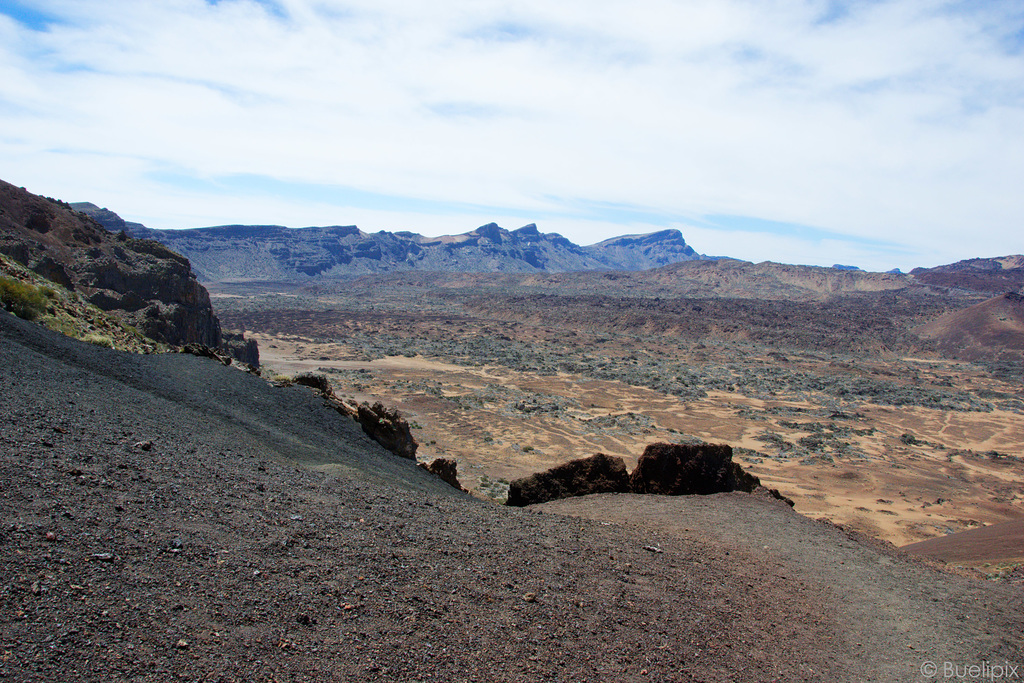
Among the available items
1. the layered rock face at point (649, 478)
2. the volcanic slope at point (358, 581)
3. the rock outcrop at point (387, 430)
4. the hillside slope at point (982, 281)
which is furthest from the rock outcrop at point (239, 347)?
the hillside slope at point (982, 281)

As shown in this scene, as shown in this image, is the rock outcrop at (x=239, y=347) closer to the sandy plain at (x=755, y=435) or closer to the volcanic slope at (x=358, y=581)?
the sandy plain at (x=755, y=435)

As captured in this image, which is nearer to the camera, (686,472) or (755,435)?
(686,472)

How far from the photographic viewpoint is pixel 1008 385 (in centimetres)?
4806

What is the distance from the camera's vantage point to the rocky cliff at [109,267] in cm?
2375

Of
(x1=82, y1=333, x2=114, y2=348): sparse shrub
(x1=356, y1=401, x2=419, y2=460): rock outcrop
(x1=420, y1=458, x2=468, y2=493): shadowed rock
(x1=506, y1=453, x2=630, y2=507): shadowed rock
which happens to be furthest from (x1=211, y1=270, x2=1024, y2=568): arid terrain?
(x1=82, y1=333, x2=114, y2=348): sparse shrub

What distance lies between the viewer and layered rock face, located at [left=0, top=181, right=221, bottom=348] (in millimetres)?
23750

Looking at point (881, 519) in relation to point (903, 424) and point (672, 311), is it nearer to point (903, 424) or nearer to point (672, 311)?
point (903, 424)

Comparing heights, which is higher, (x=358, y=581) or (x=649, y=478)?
(x=358, y=581)

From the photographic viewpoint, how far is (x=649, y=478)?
37.2 feet

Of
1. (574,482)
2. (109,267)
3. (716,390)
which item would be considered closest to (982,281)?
(716,390)

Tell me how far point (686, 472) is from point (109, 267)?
92.5 ft

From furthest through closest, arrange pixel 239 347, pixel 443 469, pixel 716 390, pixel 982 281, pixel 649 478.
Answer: pixel 982 281 < pixel 716 390 < pixel 239 347 < pixel 443 469 < pixel 649 478

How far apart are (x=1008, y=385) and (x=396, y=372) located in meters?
52.1

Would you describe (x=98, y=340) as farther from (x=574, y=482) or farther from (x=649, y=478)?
(x=649, y=478)
